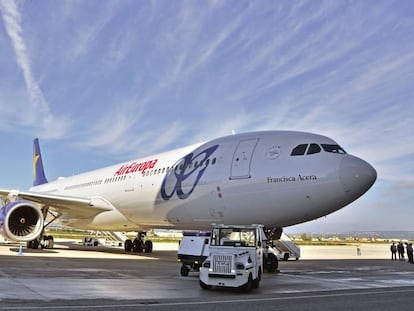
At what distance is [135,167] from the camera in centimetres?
1988

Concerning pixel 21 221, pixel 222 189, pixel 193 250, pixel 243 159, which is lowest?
pixel 193 250

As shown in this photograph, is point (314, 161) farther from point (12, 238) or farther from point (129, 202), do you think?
point (12, 238)

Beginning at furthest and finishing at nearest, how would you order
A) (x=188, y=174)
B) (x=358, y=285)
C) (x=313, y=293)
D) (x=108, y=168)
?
(x=108, y=168)
(x=188, y=174)
(x=358, y=285)
(x=313, y=293)

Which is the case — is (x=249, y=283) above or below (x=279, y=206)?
below

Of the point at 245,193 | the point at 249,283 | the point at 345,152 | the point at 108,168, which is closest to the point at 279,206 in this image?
the point at 245,193

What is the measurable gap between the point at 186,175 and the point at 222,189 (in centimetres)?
212

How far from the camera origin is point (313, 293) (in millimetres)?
8984

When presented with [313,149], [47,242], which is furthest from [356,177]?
[47,242]

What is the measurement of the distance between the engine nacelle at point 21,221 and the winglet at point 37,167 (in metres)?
15.2

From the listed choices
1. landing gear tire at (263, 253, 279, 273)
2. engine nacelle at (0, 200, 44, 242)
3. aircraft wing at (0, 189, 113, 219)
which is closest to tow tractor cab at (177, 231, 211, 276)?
landing gear tire at (263, 253, 279, 273)

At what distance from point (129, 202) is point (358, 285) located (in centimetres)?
1044

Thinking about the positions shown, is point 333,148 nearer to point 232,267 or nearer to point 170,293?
point 232,267

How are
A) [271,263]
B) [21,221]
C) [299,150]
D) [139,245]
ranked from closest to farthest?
[299,150]
[271,263]
[21,221]
[139,245]

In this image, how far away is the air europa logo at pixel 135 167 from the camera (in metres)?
18.7
